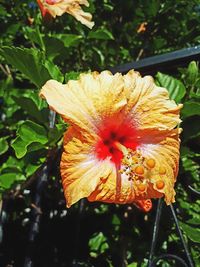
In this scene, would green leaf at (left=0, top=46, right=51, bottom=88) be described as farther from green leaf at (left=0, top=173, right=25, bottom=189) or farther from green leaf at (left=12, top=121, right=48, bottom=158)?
green leaf at (left=0, top=173, right=25, bottom=189)

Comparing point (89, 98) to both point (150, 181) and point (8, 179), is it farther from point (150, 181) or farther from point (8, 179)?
point (8, 179)

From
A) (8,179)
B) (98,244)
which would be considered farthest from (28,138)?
(98,244)

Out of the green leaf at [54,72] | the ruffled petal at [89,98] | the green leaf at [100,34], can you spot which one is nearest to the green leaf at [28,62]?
the green leaf at [54,72]

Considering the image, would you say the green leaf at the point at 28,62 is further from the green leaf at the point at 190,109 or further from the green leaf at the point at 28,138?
the green leaf at the point at 190,109

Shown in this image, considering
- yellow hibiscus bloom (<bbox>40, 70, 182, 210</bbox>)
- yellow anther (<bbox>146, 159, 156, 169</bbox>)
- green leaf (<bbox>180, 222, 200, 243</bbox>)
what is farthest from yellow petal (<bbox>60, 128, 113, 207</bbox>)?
green leaf (<bbox>180, 222, 200, 243</bbox>)

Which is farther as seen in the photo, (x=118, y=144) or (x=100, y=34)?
(x=100, y=34)

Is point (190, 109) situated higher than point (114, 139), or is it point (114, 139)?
point (190, 109)
